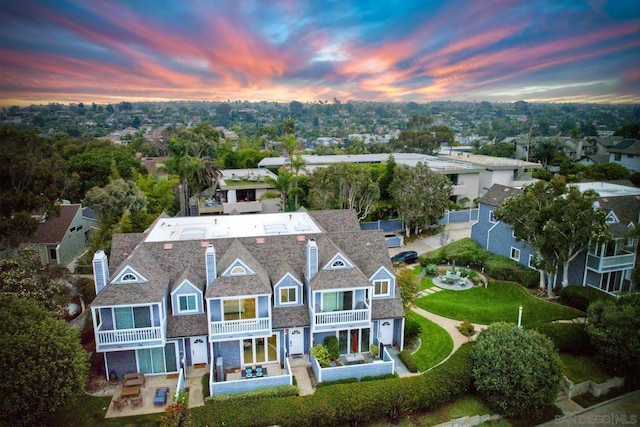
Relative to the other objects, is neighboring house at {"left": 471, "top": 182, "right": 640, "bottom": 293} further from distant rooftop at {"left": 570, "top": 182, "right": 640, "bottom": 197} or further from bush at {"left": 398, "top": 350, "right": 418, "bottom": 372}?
bush at {"left": 398, "top": 350, "right": 418, "bottom": 372}

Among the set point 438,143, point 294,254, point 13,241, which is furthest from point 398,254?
point 438,143

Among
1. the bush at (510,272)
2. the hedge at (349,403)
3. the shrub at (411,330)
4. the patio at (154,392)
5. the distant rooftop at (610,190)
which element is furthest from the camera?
the distant rooftop at (610,190)

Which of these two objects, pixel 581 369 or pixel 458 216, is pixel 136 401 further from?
pixel 458 216

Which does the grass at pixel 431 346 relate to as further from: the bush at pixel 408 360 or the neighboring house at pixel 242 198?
the neighboring house at pixel 242 198

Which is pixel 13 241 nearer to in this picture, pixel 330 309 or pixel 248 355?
pixel 248 355

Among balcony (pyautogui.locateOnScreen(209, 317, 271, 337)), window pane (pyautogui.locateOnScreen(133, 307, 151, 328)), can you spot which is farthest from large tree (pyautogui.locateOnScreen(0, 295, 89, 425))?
balcony (pyautogui.locateOnScreen(209, 317, 271, 337))

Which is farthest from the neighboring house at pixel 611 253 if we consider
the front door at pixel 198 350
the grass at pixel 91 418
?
the grass at pixel 91 418

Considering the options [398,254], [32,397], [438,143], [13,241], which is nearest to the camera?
[32,397]
